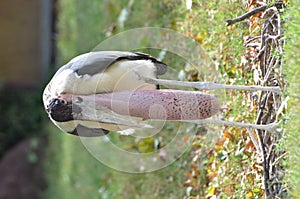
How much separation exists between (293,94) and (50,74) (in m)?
7.44

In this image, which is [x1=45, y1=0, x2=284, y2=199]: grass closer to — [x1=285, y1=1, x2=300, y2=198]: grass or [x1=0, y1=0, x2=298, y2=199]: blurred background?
[x1=0, y1=0, x2=298, y2=199]: blurred background

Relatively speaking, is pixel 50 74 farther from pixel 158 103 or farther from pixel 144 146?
pixel 158 103

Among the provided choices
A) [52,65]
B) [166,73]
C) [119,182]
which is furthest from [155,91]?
[52,65]

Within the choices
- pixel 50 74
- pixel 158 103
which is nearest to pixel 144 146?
pixel 158 103

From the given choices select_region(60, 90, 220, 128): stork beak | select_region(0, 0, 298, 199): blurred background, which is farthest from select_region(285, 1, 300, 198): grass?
select_region(0, 0, 298, 199): blurred background

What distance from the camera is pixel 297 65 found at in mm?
2688

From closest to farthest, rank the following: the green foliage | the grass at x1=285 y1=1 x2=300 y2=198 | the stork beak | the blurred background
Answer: the grass at x1=285 y1=1 x2=300 y2=198 < the stork beak < the blurred background < the green foliage

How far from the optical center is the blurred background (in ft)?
12.5

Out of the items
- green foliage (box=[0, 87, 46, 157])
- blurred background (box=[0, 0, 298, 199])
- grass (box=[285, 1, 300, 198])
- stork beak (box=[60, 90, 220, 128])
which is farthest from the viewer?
green foliage (box=[0, 87, 46, 157])

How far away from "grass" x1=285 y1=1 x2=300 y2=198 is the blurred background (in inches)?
20.7

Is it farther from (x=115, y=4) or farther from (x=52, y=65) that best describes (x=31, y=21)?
(x=115, y=4)

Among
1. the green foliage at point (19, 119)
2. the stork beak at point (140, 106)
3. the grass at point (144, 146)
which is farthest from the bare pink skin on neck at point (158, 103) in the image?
the green foliage at point (19, 119)

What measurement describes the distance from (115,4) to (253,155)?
11.8ft

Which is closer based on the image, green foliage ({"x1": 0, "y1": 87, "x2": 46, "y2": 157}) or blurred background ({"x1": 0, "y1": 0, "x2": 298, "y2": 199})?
blurred background ({"x1": 0, "y1": 0, "x2": 298, "y2": 199})
